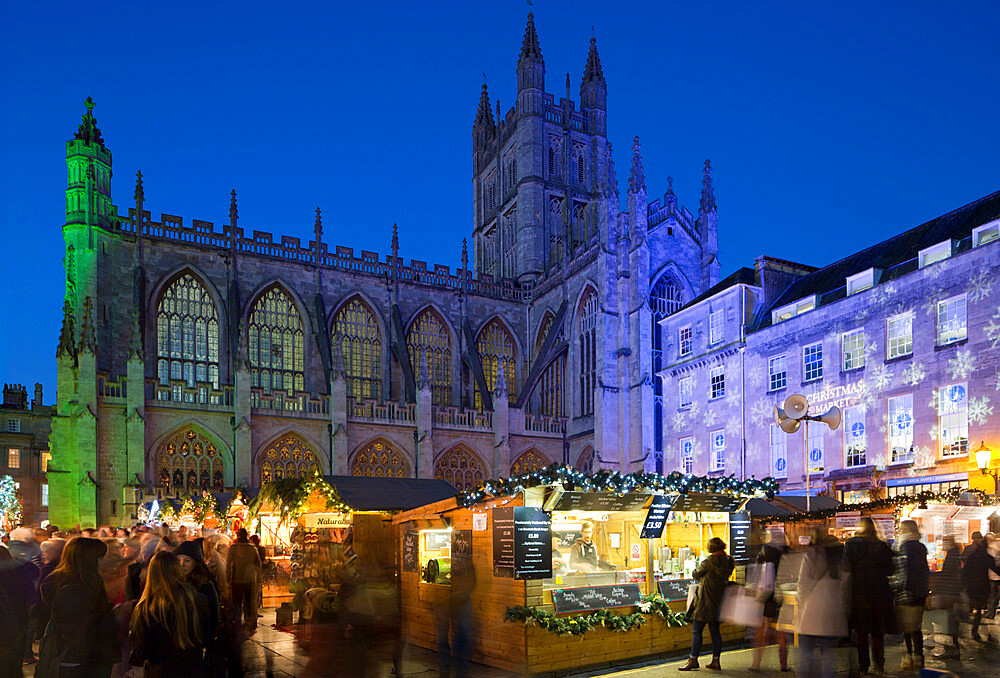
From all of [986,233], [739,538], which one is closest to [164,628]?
[739,538]

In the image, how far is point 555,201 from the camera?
149 feet

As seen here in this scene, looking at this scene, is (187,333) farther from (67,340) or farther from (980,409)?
(980,409)

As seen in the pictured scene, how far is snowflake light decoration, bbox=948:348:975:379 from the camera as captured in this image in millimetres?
17797

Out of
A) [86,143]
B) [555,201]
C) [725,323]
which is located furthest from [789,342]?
[86,143]

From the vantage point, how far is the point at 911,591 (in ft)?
30.9

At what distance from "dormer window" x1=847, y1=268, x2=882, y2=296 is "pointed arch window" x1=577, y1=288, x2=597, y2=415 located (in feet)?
52.4

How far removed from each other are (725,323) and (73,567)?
22.9 meters

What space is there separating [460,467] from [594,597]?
2544 cm

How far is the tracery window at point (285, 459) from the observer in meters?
31.3

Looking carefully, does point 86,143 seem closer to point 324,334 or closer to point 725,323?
point 324,334

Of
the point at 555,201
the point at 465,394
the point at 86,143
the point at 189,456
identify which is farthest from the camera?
the point at 555,201

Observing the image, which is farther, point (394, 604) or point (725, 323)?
point (725, 323)

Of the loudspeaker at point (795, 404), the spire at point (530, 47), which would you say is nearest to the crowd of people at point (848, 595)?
the loudspeaker at point (795, 404)

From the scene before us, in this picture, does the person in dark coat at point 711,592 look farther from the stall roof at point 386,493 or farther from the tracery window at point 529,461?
the tracery window at point 529,461
